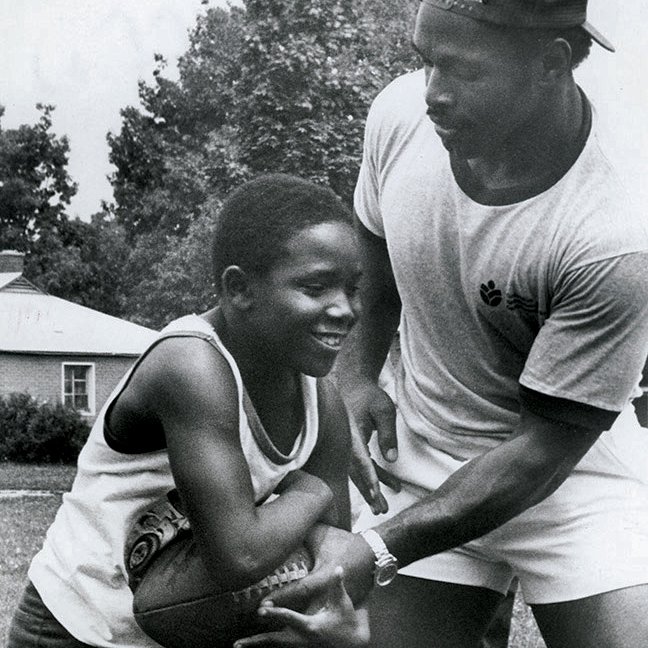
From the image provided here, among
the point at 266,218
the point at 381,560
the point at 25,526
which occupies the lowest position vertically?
the point at 25,526

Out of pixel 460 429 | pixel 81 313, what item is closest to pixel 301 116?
pixel 81 313

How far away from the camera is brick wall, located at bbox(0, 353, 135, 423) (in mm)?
19438

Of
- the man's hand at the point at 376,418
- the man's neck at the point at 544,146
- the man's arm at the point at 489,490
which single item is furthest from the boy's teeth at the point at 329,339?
the man's hand at the point at 376,418

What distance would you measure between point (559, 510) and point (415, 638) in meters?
0.57

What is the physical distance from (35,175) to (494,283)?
27.2 feet

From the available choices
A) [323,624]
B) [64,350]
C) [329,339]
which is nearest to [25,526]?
[64,350]

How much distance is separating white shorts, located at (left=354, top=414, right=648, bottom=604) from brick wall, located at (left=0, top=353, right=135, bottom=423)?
16.3 metres

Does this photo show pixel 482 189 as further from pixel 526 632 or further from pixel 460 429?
pixel 526 632

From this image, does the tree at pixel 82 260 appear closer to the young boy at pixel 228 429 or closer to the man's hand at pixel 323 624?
the young boy at pixel 228 429

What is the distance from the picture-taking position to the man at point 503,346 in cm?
282

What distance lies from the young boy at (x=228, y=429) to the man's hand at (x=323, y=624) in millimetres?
15

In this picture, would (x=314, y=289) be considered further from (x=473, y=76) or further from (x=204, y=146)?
(x=204, y=146)

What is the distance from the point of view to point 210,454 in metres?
2.39

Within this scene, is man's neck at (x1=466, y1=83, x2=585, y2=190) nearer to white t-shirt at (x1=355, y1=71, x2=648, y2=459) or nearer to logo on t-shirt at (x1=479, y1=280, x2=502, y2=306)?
white t-shirt at (x1=355, y1=71, x2=648, y2=459)
